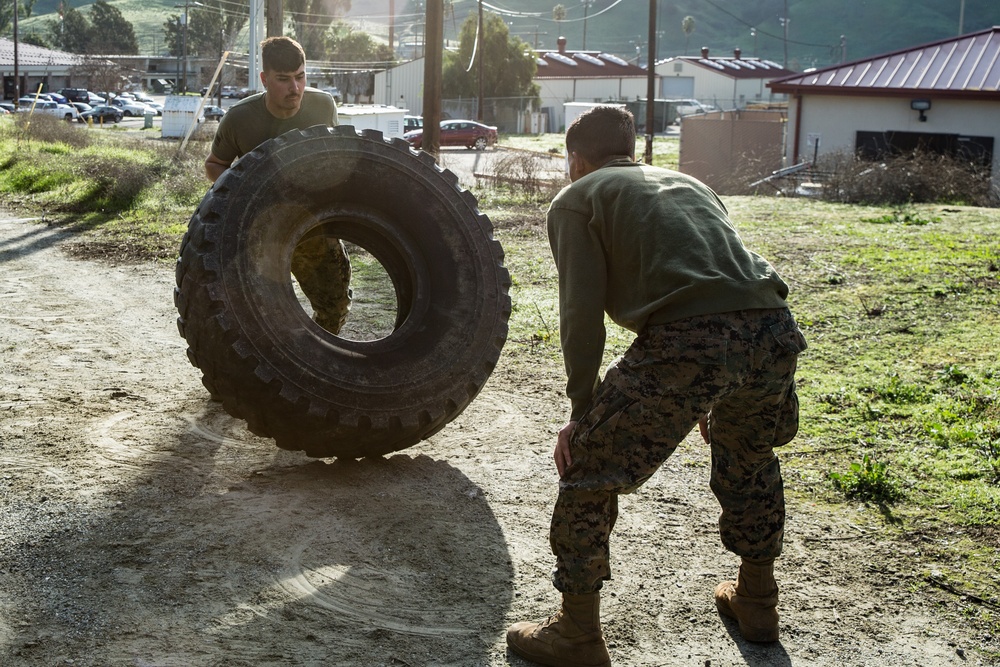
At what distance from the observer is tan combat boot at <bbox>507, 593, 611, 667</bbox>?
10.7ft

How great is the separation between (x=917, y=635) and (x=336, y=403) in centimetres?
239

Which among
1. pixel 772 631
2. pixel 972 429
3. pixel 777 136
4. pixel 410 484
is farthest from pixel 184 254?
pixel 777 136

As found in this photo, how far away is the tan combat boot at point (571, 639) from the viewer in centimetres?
327

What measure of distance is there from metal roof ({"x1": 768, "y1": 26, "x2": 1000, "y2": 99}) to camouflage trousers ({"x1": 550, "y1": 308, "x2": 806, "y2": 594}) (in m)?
23.3

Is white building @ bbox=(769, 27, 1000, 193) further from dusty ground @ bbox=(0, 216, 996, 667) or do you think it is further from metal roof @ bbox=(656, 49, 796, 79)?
metal roof @ bbox=(656, 49, 796, 79)

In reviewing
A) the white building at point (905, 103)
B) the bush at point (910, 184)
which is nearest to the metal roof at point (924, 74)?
the white building at point (905, 103)

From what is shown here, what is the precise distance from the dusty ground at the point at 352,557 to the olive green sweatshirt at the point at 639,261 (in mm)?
967

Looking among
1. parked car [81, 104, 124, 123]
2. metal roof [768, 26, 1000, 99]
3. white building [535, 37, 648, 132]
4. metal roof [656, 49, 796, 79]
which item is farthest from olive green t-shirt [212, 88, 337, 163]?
metal roof [656, 49, 796, 79]

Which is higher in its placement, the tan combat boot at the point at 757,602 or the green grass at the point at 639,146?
the green grass at the point at 639,146

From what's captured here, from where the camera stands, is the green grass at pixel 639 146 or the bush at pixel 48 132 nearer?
the bush at pixel 48 132

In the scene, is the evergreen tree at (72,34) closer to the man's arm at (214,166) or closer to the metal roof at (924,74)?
the metal roof at (924,74)

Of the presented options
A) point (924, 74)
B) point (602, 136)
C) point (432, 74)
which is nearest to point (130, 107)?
point (924, 74)

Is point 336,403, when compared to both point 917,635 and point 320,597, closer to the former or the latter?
point 320,597

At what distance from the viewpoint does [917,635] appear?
3572mm
